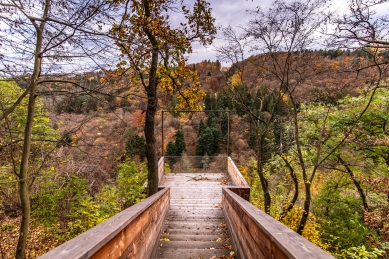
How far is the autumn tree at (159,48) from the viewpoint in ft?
17.1

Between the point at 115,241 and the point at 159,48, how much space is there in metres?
4.31

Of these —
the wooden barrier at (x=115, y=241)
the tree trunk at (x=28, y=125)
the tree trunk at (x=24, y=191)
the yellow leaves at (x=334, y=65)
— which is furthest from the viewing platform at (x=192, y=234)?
the yellow leaves at (x=334, y=65)

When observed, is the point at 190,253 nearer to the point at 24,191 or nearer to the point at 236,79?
the point at 24,191

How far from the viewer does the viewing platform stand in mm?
1601

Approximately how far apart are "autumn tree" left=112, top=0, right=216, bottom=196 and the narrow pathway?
134cm

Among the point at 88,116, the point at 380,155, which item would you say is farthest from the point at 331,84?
the point at 88,116

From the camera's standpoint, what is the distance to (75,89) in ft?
15.8

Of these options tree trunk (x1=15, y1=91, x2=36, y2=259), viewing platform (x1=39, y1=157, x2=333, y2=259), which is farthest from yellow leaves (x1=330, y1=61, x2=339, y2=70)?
tree trunk (x1=15, y1=91, x2=36, y2=259)

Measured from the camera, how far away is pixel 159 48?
17.1 feet

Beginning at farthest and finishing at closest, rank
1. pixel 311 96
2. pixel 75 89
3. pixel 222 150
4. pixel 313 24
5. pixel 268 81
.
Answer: pixel 222 150 → pixel 268 81 → pixel 311 96 → pixel 313 24 → pixel 75 89

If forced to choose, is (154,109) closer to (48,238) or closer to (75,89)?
(75,89)

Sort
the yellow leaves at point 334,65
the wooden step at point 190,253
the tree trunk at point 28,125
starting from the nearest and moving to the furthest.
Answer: the wooden step at point 190,253
the tree trunk at point 28,125
the yellow leaves at point 334,65

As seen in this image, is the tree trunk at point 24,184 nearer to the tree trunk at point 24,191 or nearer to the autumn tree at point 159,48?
the tree trunk at point 24,191

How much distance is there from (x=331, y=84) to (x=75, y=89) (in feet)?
30.5
